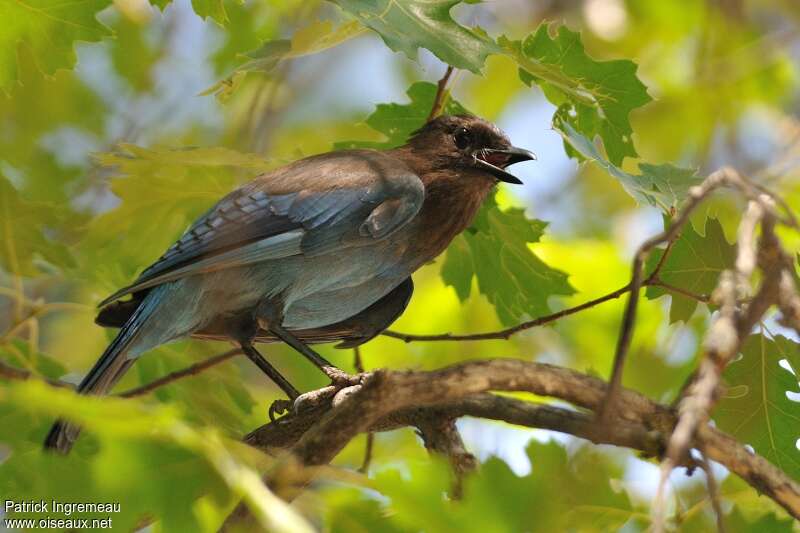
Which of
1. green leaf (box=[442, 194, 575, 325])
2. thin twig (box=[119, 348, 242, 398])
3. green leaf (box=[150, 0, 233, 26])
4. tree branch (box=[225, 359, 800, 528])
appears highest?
green leaf (box=[150, 0, 233, 26])

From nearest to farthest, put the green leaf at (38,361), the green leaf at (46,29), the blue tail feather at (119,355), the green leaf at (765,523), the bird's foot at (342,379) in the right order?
the green leaf at (765,523), the green leaf at (46,29), the bird's foot at (342,379), the blue tail feather at (119,355), the green leaf at (38,361)

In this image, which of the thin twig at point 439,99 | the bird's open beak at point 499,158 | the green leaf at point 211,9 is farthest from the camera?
the bird's open beak at point 499,158

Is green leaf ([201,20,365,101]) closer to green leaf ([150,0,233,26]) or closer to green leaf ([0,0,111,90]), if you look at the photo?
green leaf ([150,0,233,26])

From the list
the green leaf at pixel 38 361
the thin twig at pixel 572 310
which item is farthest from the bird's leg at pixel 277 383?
the green leaf at pixel 38 361

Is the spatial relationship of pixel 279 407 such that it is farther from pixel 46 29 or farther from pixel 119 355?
pixel 46 29

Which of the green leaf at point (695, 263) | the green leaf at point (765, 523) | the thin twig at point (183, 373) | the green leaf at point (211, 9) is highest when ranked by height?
the green leaf at point (211, 9)

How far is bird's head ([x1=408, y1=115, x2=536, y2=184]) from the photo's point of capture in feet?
15.0

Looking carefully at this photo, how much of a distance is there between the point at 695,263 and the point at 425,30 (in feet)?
3.68

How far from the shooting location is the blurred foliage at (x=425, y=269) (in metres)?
2.17

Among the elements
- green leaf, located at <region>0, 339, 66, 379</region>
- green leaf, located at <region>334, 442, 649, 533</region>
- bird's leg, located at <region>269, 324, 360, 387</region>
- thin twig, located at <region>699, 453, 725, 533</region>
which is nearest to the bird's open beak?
bird's leg, located at <region>269, 324, 360, 387</region>

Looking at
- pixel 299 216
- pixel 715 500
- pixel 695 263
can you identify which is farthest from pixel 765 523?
pixel 299 216

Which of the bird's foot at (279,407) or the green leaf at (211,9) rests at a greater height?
the green leaf at (211,9)

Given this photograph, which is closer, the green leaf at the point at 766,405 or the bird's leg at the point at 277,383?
the green leaf at the point at 766,405

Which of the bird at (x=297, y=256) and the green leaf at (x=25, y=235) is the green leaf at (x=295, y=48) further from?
the green leaf at (x=25, y=235)
